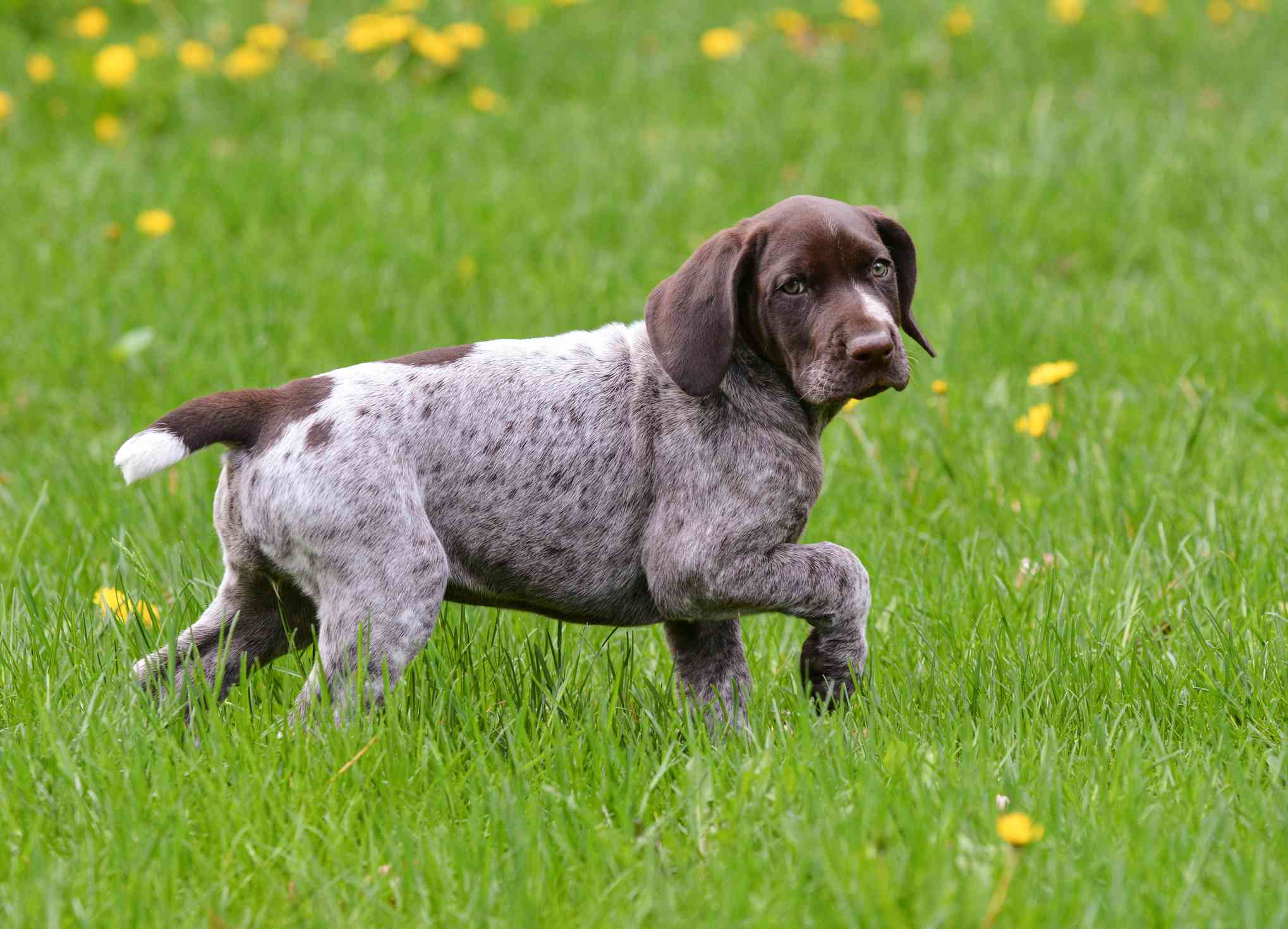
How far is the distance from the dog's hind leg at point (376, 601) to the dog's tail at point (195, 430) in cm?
34

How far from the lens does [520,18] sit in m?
9.70

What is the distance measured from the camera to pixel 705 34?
995 centimetres

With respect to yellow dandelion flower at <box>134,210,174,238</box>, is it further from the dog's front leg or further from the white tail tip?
the dog's front leg

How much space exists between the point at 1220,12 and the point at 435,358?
28.3 feet

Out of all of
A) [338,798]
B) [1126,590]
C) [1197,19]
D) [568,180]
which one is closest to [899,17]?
[1197,19]

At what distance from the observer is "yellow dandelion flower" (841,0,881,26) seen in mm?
9352

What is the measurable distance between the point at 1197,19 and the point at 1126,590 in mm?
7628

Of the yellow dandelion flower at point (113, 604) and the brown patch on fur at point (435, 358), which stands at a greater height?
the brown patch on fur at point (435, 358)

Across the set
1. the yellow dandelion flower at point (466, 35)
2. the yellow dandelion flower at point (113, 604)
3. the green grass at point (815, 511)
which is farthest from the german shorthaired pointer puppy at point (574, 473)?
the yellow dandelion flower at point (466, 35)

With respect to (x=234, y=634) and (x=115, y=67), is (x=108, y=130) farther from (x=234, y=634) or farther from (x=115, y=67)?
(x=234, y=634)

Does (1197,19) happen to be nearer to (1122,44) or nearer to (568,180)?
(1122,44)

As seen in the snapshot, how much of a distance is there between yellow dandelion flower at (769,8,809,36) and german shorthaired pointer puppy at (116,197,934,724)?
20.8 ft

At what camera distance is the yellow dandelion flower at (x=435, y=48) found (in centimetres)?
888

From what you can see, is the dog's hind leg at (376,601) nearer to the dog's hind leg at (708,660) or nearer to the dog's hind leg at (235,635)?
A: the dog's hind leg at (235,635)
